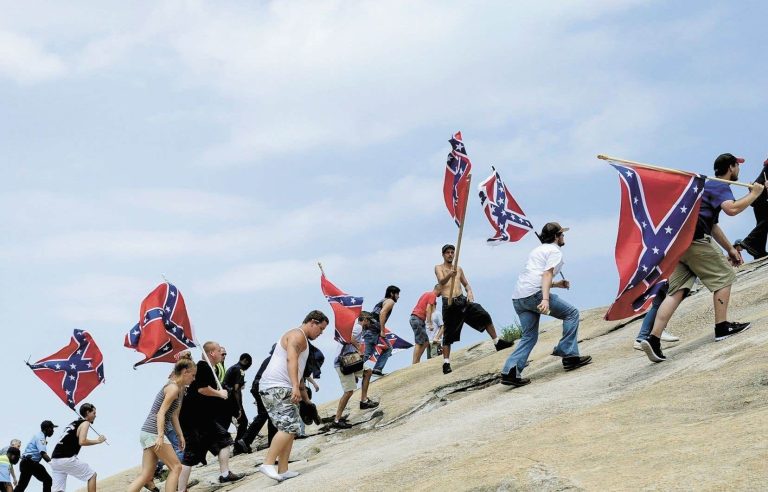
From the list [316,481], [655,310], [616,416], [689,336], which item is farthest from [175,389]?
[689,336]

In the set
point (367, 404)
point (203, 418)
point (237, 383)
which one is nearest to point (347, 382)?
point (367, 404)

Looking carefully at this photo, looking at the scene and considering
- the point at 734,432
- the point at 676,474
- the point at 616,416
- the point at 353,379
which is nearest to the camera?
the point at 676,474

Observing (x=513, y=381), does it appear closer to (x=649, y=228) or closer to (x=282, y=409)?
(x=649, y=228)

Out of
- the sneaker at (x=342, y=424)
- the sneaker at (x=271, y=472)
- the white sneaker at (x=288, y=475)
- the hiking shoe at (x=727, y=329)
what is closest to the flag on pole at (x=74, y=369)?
the sneaker at (x=342, y=424)

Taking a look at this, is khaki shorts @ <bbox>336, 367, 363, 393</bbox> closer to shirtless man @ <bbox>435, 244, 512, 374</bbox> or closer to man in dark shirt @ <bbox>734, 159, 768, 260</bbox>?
shirtless man @ <bbox>435, 244, 512, 374</bbox>

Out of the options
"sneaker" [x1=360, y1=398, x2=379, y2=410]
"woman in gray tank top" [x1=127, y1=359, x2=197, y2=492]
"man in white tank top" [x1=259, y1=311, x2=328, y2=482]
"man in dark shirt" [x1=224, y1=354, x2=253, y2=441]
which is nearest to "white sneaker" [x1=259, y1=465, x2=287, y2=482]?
"man in white tank top" [x1=259, y1=311, x2=328, y2=482]

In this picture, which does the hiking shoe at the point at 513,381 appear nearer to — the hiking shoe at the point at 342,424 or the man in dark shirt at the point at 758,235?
the hiking shoe at the point at 342,424

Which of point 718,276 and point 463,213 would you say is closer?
point 718,276

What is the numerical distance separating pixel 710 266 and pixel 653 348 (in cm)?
112

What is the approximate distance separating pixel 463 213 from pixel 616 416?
8.28 meters

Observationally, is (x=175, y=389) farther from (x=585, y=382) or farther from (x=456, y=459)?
(x=585, y=382)

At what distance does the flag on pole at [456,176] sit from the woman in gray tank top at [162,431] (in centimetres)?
772

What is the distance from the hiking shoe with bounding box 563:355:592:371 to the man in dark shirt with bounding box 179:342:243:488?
14.6 feet

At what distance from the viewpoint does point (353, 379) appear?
48.3 ft
